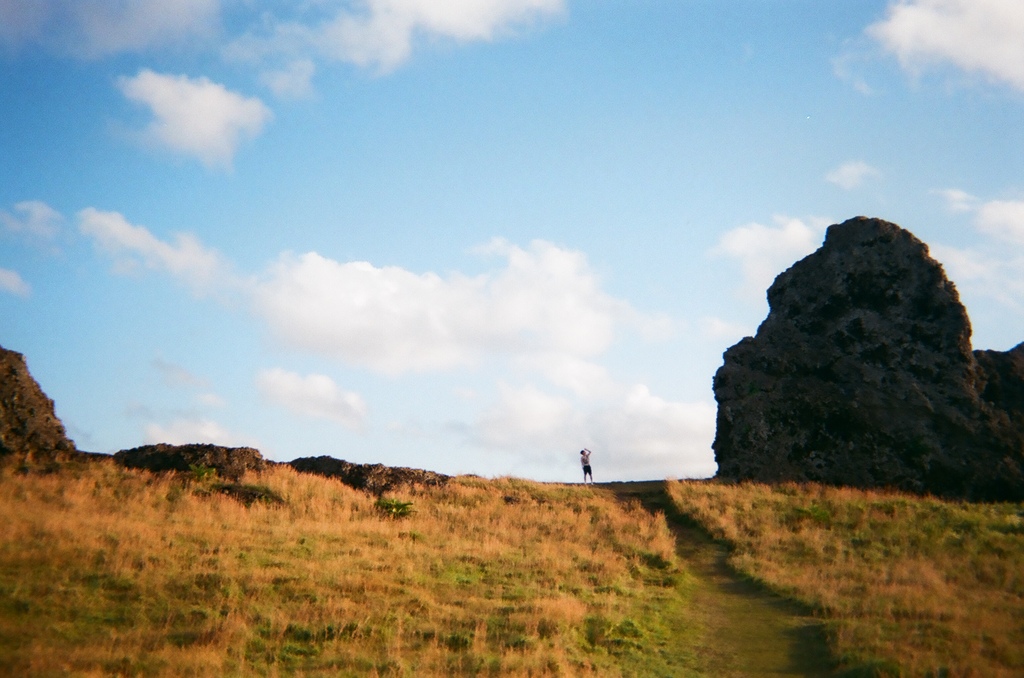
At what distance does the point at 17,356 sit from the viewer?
94.4 ft

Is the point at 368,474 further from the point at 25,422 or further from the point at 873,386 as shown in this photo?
the point at 873,386

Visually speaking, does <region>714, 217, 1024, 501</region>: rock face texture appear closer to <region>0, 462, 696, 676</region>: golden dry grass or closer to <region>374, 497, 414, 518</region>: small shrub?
<region>0, 462, 696, 676</region>: golden dry grass

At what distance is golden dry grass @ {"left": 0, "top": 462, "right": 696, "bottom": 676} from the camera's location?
1286cm

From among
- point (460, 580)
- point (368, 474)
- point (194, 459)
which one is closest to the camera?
point (460, 580)

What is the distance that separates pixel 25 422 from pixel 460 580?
18696 millimetres

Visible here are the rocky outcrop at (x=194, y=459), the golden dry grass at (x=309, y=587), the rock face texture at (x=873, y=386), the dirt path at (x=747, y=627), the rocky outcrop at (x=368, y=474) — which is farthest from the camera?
the rock face texture at (x=873, y=386)

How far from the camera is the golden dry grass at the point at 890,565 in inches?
548

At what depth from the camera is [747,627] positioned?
16.6 meters

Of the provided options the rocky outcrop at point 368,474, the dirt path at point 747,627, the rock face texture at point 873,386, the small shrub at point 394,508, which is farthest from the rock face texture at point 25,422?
the rock face texture at point 873,386

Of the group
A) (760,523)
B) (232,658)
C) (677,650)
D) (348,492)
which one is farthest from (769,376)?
(232,658)

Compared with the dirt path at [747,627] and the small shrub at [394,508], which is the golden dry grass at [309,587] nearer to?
the small shrub at [394,508]

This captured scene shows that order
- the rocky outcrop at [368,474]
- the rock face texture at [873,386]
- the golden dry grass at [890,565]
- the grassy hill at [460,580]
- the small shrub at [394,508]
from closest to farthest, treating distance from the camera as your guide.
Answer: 1. the grassy hill at [460,580]
2. the golden dry grass at [890,565]
3. the small shrub at [394,508]
4. the rocky outcrop at [368,474]
5. the rock face texture at [873,386]

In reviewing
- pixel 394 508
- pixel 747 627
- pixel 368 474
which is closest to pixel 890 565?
pixel 747 627

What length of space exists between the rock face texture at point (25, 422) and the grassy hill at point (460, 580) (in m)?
2.15
